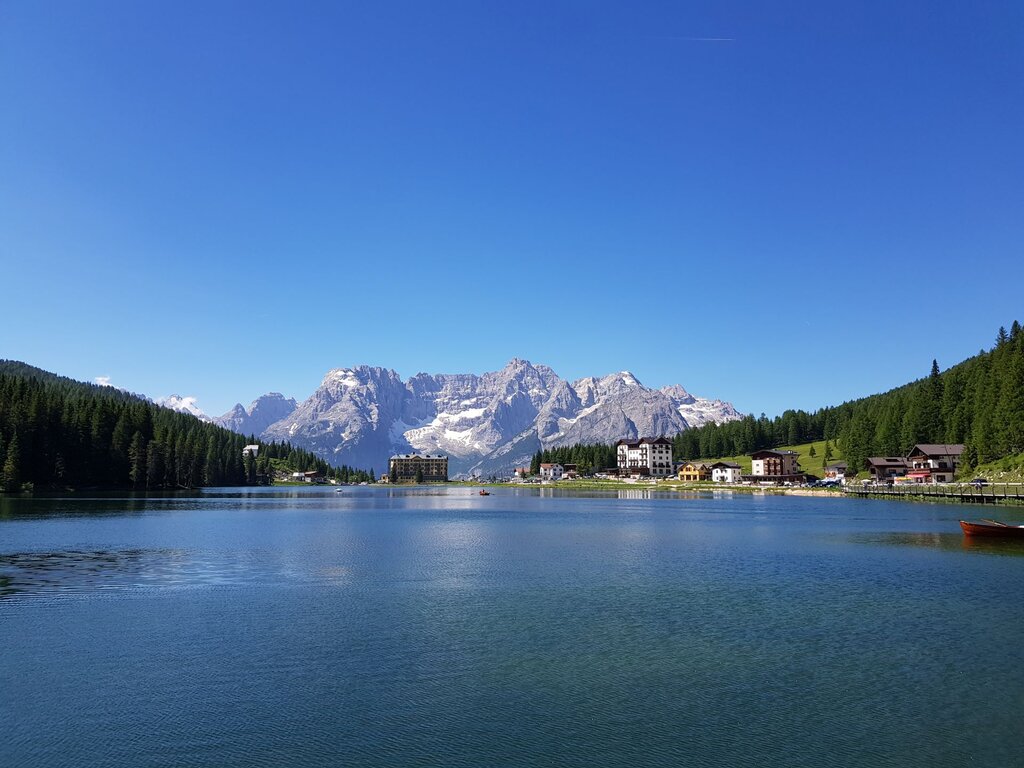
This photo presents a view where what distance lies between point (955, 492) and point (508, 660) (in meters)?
129

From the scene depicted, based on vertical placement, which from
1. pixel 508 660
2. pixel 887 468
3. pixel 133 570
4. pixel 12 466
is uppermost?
pixel 12 466

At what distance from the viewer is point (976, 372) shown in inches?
6575

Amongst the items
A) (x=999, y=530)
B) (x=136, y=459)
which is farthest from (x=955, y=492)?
(x=136, y=459)

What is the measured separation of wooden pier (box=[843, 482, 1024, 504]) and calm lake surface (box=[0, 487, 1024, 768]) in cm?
6936

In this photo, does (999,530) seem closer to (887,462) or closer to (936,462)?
(936,462)

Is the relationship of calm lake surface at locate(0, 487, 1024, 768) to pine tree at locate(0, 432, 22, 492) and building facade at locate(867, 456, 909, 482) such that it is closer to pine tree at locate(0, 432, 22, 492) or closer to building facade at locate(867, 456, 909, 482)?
pine tree at locate(0, 432, 22, 492)

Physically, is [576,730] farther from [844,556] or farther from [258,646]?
[844,556]

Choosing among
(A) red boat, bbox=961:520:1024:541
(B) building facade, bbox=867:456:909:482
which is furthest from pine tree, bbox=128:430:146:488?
(B) building facade, bbox=867:456:909:482

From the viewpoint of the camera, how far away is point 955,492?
129 meters

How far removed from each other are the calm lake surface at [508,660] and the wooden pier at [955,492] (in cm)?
6936

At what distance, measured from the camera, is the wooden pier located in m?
117

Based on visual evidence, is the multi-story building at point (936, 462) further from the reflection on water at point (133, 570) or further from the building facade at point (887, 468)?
the reflection on water at point (133, 570)

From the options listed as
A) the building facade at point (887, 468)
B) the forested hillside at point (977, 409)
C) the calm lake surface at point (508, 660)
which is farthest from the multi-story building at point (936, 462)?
the calm lake surface at point (508, 660)

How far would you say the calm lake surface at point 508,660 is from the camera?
19.7 meters
